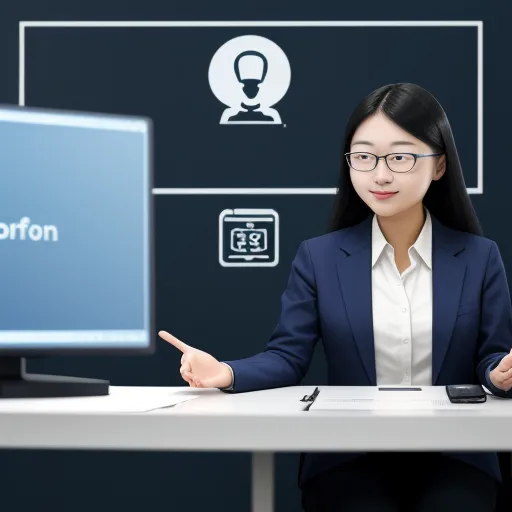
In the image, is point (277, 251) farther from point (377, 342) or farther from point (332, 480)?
point (332, 480)

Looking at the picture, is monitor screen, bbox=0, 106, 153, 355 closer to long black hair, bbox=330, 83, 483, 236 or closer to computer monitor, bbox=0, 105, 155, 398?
computer monitor, bbox=0, 105, 155, 398

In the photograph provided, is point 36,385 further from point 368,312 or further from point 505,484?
point 505,484

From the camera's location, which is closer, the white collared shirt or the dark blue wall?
the white collared shirt

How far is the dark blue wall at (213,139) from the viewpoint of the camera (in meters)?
2.75

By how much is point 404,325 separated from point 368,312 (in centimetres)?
8

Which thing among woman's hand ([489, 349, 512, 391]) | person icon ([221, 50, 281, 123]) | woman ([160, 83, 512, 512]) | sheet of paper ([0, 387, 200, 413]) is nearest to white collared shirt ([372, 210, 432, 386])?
woman ([160, 83, 512, 512])

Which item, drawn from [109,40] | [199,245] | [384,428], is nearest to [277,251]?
[199,245]

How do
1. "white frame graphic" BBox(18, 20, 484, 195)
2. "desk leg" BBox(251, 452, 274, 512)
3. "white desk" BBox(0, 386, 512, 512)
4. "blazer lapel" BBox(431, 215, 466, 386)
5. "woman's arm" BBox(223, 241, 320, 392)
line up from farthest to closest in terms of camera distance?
"white frame graphic" BBox(18, 20, 484, 195) < "blazer lapel" BBox(431, 215, 466, 386) < "woman's arm" BBox(223, 241, 320, 392) < "desk leg" BBox(251, 452, 274, 512) < "white desk" BBox(0, 386, 512, 512)

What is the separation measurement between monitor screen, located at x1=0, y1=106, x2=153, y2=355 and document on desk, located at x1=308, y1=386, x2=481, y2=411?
0.33 meters

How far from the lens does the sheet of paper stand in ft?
4.02

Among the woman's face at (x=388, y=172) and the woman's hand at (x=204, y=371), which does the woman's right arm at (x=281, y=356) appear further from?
the woman's face at (x=388, y=172)

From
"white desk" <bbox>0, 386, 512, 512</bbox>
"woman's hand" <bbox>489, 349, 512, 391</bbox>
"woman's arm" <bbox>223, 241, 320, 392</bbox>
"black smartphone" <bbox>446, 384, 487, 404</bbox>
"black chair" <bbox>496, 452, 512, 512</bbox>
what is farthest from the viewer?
"black chair" <bbox>496, 452, 512, 512</bbox>

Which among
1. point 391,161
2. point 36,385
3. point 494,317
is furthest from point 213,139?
point 36,385

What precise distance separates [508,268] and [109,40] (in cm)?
145
